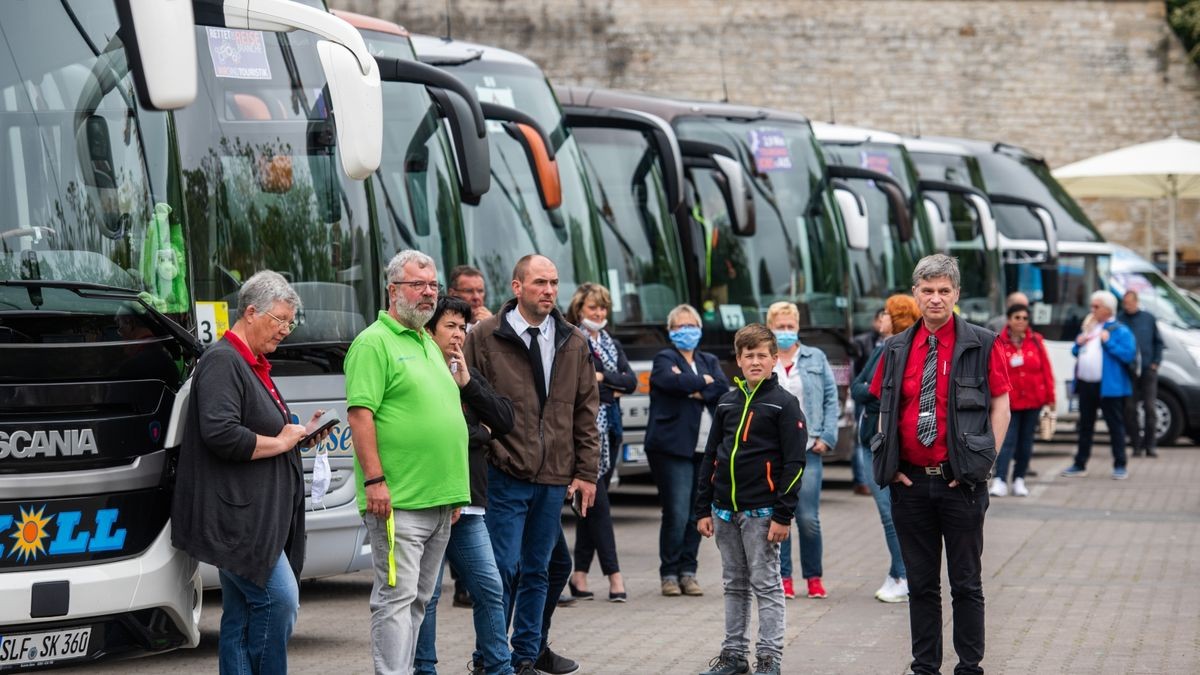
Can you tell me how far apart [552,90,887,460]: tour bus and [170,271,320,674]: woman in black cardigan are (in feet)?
27.8

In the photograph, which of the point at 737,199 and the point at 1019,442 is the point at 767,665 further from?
the point at 1019,442

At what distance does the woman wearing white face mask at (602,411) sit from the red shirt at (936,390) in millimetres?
2658

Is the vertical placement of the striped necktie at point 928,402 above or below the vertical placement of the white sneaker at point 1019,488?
above

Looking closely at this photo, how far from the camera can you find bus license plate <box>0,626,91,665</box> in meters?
5.88

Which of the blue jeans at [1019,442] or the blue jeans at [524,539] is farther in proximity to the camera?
the blue jeans at [1019,442]

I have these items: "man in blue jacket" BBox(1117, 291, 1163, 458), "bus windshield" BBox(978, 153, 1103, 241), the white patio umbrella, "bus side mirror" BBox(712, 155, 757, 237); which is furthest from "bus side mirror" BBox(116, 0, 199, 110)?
the white patio umbrella

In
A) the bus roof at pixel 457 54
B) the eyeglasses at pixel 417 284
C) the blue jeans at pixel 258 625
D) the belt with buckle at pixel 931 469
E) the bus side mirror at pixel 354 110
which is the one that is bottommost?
the blue jeans at pixel 258 625

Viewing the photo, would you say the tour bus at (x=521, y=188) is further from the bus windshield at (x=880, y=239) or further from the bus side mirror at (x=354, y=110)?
the bus windshield at (x=880, y=239)

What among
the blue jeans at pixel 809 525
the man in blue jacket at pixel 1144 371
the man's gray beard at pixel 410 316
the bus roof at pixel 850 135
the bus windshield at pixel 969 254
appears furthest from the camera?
the bus windshield at pixel 969 254

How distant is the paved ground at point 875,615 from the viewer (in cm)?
807

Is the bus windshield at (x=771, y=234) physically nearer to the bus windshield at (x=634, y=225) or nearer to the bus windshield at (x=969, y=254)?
the bus windshield at (x=634, y=225)

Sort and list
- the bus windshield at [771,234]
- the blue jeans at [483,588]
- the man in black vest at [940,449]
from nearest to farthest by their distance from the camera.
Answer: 1. the blue jeans at [483,588]
2. the man in black vest at [940,449]
3. the bus windshield at [771,234]

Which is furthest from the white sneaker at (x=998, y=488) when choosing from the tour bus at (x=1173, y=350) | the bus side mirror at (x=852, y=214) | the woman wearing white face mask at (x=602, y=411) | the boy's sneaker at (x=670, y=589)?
the woman wearing white face mask at (x=602, y=411)

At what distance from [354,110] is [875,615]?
4.19 meters
